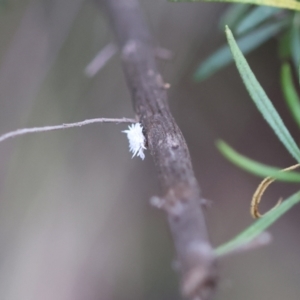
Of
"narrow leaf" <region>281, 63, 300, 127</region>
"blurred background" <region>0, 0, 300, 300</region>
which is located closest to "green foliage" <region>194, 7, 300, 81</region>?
"narrow leaf" <region>281, 63, 300, 127</region>

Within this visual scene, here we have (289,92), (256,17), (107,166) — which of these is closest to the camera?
(289,92)

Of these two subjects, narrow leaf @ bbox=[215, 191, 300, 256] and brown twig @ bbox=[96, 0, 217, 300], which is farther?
narrow leaf @ bbox=[215, 191, 300, 256]

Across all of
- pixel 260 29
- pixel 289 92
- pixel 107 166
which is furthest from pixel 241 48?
pixel 107 166

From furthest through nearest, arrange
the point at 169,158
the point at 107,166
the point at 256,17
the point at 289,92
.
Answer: the point at 107,166 → the point at 256,17 → the point at 289,92 → the point at 169,158

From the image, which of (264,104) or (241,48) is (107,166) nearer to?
(241,48)

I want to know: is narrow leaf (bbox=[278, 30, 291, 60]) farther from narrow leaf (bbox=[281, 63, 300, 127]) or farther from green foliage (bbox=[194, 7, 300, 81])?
narrow leaf (bbox=[281, 63, 300, 127])

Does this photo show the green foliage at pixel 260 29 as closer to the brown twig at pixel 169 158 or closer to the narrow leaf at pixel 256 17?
the narrow leaf at pixel 256 17
